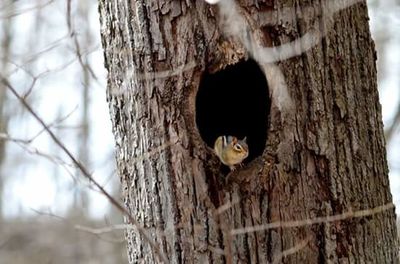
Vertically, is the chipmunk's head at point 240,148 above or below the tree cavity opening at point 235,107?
below

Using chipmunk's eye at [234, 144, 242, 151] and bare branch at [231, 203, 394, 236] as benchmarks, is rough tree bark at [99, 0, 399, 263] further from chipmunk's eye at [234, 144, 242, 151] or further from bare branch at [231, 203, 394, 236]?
chipmunk's eye at [234, 144, 242, 151]

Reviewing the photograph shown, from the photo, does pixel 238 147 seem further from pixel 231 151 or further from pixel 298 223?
pixel 298 223

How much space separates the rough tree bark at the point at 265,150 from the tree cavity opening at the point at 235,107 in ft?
1.03

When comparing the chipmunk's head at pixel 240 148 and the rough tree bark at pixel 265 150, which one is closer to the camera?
the rough tree bark at pixel 265 150

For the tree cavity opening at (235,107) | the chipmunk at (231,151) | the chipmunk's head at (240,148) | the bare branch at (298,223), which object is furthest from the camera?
the tree cavity opening at (235,107)

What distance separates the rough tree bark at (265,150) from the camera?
2.38 meters

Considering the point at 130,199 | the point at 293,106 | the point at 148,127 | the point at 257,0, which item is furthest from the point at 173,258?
the point at 257,0

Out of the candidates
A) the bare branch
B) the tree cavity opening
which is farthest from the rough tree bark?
the tree cavity opening

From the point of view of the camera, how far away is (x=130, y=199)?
2570 millimetres

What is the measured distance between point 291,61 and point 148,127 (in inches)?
20.4

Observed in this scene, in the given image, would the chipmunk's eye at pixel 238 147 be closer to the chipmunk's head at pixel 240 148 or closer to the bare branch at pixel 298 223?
the chipmunk's head at pixel 240 148

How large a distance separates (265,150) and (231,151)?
0.60 ft

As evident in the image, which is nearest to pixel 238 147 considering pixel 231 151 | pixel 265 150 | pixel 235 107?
pixel 231 151

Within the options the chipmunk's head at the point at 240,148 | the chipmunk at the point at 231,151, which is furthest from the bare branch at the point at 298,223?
the chipmunk's head at the point at 240,148
